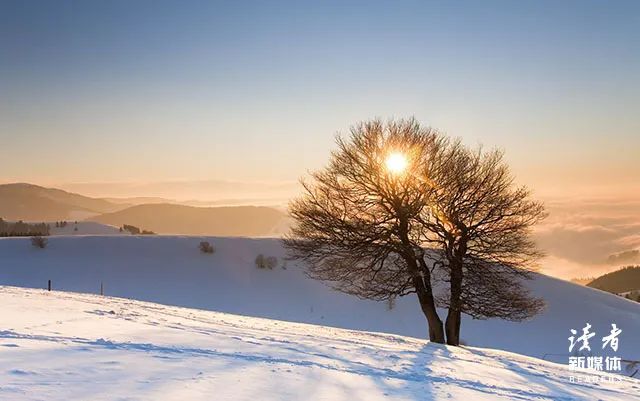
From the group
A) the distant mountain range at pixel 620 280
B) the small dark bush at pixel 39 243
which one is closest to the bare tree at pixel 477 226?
the small dark bush at pixel 39 243

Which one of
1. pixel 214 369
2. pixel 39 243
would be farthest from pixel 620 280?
pixel 214 369

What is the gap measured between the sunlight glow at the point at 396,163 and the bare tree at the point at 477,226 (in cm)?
79

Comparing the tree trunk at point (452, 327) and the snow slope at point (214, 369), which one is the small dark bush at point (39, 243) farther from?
the tree trunk at point (452, 327)

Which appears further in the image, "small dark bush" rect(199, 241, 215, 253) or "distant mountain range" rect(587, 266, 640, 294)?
"distant mountain range" rect(587, 266, 640, 294)

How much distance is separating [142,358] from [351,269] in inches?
481

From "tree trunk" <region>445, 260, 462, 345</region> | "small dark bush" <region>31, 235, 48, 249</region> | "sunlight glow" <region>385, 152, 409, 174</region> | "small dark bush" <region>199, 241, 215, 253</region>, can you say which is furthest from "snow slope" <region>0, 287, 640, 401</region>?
"small dark bush" <region>31, 235, 48, 249</region>

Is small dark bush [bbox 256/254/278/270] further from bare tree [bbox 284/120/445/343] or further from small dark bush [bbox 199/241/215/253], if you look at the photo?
bare tree [bbox 284/120/445/343]

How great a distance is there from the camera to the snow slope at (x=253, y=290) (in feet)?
98.7

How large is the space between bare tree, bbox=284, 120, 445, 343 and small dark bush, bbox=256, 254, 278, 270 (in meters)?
20.0

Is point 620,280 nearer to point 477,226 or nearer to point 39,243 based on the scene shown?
point 477,226

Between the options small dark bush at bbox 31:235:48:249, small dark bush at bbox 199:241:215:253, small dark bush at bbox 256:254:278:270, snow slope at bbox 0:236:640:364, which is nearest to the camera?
snow slope at bbox 0:236:640:364

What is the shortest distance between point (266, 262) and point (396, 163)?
22.3 metres

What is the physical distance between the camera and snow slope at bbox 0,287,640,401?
5.39 metres

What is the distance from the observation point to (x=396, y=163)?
707 inches
